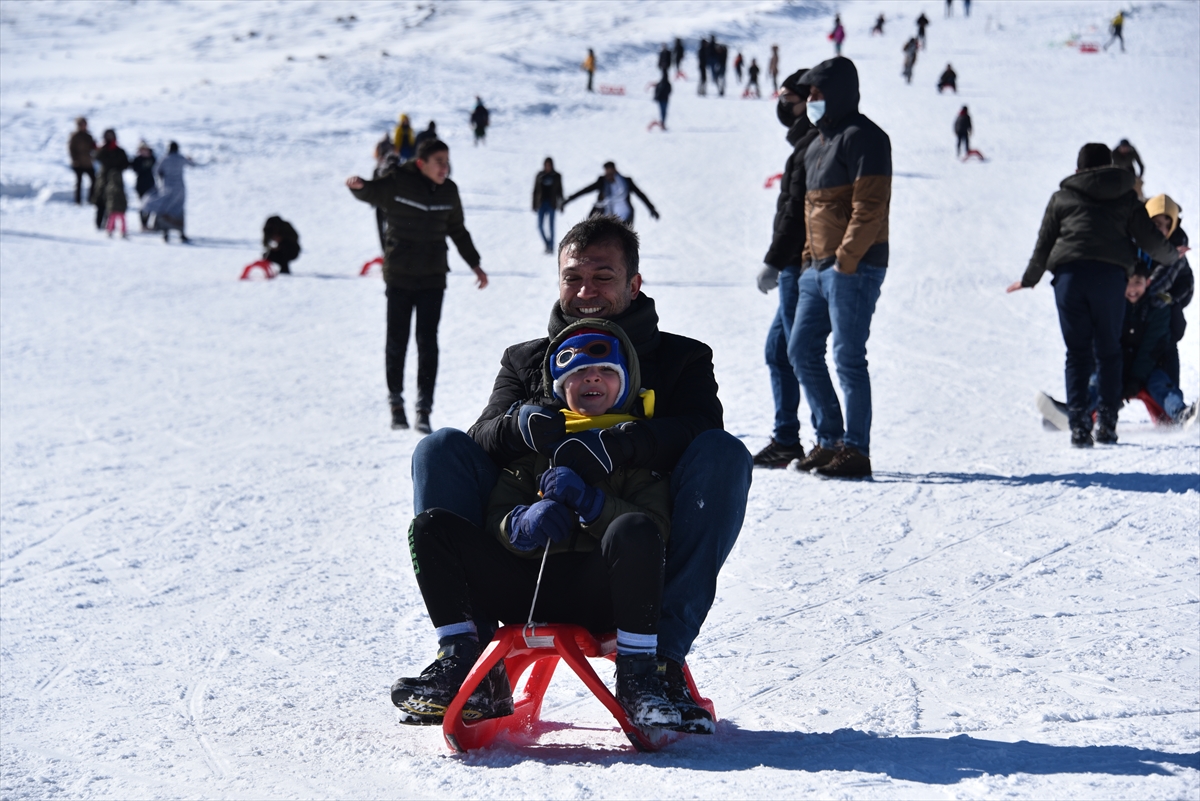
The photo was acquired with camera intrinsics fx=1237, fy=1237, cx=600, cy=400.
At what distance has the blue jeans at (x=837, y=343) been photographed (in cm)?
542

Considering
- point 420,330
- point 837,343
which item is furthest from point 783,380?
point 420,330

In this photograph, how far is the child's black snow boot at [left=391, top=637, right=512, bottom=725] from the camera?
2.51 meters

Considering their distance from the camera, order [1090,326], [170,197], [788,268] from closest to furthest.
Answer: [788,268] < [1090,326] < [170,197]

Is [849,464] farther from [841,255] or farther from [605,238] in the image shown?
[605,238]

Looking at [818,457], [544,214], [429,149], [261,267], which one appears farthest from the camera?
[544,214]

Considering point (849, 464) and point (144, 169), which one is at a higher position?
point (144, 169)

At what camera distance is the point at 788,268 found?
591cm

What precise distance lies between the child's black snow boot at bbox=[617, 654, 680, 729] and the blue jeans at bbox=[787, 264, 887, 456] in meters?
3.19

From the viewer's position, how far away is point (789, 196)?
5840mm

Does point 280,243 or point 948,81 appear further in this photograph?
point 948,81

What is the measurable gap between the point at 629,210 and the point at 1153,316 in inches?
332

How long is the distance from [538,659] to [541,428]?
504 millimetres

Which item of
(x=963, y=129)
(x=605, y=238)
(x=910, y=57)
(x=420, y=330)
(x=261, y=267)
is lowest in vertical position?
(x=261, y=267)

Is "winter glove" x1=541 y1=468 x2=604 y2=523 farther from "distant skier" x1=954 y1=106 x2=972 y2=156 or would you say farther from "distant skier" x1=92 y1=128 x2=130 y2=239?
"distant skier" x1=954 y1=106 x2=972 y2=156
